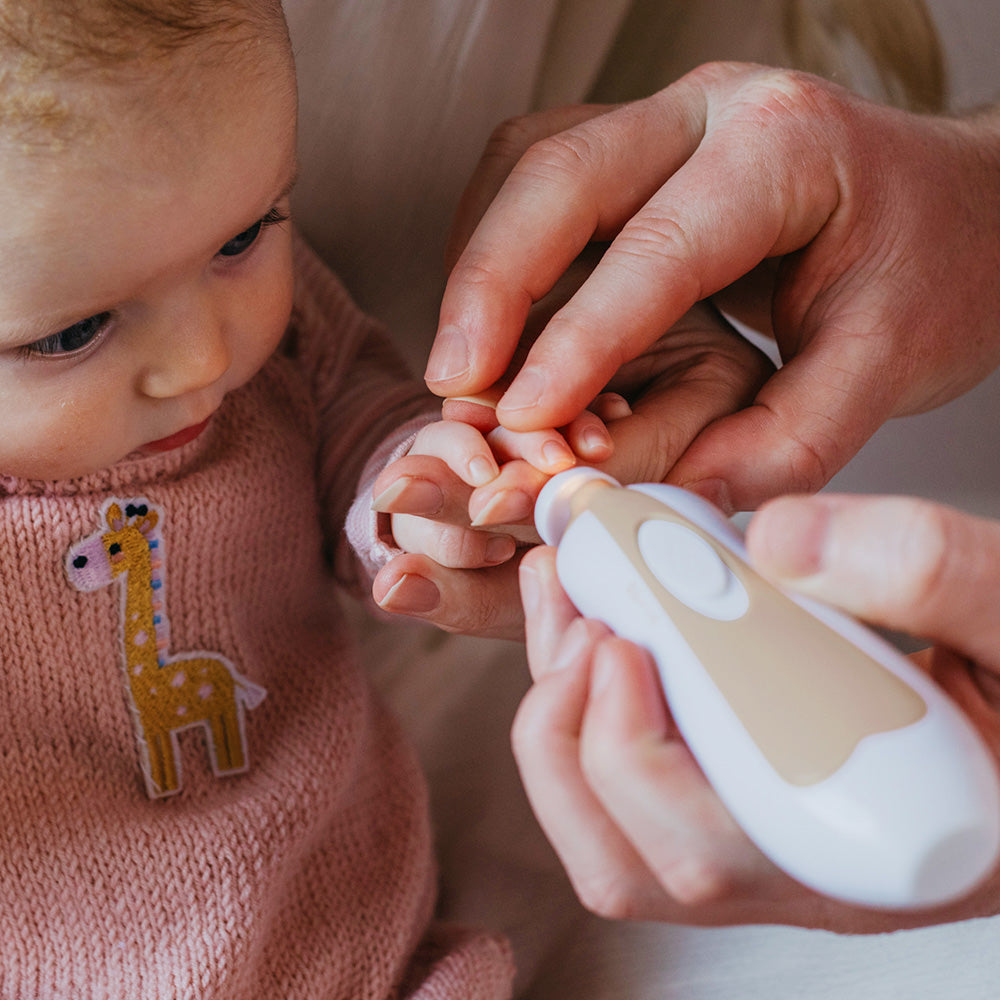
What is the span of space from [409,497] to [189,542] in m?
0.24

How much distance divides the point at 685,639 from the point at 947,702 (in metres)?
0.12

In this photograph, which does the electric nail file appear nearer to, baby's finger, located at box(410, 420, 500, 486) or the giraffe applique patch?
baby's finger, located at box(410, 420, 500, 486)

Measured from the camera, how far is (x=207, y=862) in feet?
2.68

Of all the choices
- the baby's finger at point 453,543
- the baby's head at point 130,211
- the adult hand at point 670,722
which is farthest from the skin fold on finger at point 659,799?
the baby's head at point 130,211

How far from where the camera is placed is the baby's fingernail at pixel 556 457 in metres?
0.65

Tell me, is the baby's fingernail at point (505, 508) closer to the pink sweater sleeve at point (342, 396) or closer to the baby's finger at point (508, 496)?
the baby's finger at point (508, 496)

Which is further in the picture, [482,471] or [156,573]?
[156,573]

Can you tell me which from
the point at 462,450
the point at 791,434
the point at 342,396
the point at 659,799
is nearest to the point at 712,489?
the point at 791,434

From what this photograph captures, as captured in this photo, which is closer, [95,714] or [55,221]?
[55,221]

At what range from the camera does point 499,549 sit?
2.51 feet

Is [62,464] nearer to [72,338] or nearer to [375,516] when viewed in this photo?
[72,338]

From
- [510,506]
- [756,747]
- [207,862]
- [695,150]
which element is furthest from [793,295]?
[207,862]

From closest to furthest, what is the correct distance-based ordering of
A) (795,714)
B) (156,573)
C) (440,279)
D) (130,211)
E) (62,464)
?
1. (795,714)
2. (130,211)
3. (62,464)
4. (156,573)
5. (440,279)

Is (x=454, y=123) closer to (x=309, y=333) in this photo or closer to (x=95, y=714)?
(x=309, y=333)
